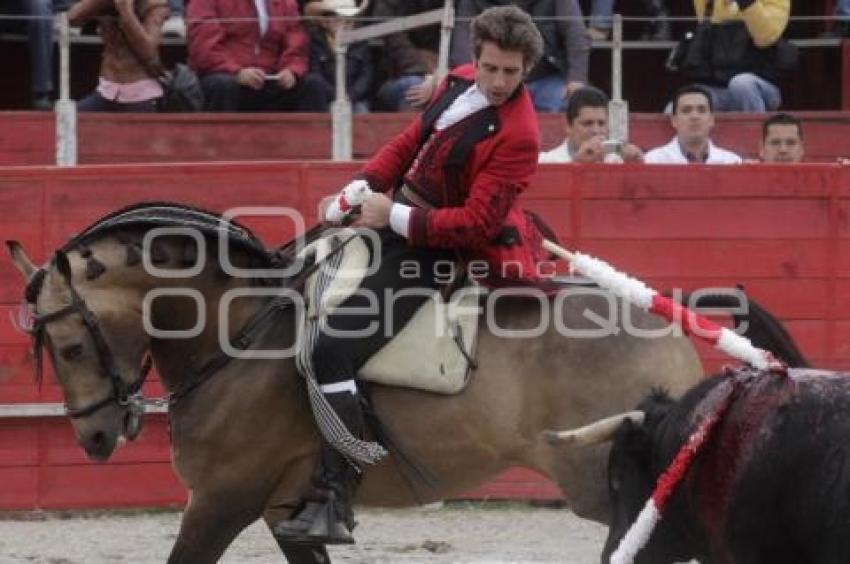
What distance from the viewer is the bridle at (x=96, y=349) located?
22.5 ft

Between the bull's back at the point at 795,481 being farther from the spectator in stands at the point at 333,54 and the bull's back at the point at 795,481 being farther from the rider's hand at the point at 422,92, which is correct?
the spectator in stands at the point at 333,54

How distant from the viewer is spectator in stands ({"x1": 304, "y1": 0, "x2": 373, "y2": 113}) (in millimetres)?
10766

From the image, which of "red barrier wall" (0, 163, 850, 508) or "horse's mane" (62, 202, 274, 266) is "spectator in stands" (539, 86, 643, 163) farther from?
"horse's mane" (62, 202, 274, 266)

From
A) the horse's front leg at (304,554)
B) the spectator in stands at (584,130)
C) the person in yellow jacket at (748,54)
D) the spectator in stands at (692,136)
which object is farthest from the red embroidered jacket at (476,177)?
the person in yellow jacket at (748,54)

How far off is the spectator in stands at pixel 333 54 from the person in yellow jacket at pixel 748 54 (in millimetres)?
1731

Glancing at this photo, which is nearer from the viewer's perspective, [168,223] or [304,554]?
[168,223]

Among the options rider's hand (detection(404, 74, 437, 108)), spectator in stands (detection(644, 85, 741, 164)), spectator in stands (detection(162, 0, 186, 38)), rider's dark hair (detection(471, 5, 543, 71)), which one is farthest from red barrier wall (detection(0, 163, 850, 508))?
rider's dark hair (detection(471, 5, 543, 71))

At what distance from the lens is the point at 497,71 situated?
6.59 m

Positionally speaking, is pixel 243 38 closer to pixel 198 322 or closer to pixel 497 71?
pixel 198 322

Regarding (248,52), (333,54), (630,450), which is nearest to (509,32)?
(630,450)

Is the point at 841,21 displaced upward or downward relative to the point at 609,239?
upward

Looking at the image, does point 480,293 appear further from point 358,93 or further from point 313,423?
point 358,93

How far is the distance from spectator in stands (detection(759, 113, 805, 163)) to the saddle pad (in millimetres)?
3463

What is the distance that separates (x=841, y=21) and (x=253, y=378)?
6501 mm
